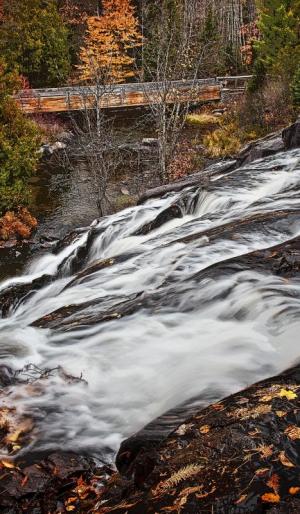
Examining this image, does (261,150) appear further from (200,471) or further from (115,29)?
(115,29)

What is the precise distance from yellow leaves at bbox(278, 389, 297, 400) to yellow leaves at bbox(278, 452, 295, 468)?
0.58 m

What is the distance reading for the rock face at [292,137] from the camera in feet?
39.8

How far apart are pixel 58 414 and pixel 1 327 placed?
2.84 m

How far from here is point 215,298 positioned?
525 cm

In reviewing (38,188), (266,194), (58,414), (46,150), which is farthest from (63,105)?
(58,414)

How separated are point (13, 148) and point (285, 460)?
518 inches

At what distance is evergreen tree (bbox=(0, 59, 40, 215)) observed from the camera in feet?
45.5

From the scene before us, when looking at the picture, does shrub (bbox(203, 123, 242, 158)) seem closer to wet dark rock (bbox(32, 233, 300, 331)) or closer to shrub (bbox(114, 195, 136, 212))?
shrub (bbox(114, 195, 136, 212))

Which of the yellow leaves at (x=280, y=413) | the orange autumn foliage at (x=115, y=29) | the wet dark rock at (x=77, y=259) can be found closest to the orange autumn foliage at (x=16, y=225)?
the wet dark rock at (x=77, y=259)

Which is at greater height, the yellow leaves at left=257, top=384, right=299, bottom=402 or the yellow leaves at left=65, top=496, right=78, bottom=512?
the yellow leaves at left=257, top=384, right=299, bottom=402

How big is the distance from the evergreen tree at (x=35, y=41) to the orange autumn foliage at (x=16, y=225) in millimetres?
17187

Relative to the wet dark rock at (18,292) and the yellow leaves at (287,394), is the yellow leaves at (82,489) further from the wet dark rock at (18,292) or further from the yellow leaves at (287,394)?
the wet dark rock at (18,292)

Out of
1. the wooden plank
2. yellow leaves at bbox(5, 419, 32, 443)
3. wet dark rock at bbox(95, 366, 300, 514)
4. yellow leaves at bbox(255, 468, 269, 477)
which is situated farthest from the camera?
the wooden plank

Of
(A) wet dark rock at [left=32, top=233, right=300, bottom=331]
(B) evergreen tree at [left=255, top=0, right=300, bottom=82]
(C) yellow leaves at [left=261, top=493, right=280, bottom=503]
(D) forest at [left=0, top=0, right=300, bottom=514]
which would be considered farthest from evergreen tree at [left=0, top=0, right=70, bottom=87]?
(C) yellow leaves at [left=261, top=493, right=280, bottom=503]
